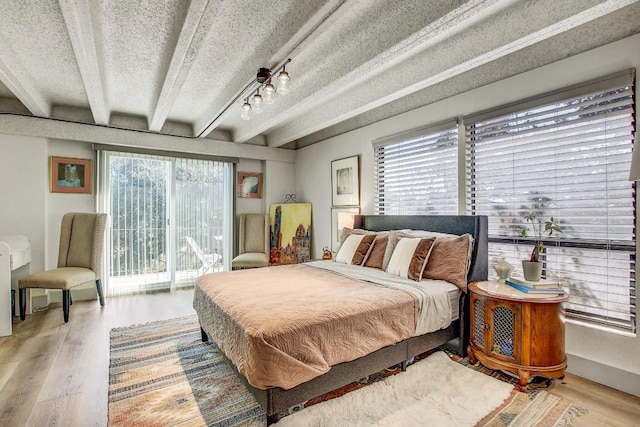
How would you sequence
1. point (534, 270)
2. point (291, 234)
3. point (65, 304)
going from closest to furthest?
point (534, 270)
point (65, 304)
point (291, 234)

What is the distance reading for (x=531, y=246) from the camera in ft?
8.59

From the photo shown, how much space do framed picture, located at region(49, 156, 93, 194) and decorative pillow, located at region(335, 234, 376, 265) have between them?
361 cm

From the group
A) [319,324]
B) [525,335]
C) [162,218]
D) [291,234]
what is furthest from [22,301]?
[525,335]

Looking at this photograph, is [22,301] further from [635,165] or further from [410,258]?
[635,165]

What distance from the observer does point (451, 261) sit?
268 centimetres

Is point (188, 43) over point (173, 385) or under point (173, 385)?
over

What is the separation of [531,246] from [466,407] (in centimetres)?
142

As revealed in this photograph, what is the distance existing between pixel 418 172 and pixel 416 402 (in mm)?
2340

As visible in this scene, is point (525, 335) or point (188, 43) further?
point (188, 43)

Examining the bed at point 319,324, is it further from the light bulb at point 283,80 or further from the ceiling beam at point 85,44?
the ceiling beam at point 85,44

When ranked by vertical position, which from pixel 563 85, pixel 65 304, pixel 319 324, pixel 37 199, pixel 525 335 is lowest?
pixel 65 304

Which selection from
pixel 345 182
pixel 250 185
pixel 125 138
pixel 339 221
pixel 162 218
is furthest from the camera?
pixel 250 185

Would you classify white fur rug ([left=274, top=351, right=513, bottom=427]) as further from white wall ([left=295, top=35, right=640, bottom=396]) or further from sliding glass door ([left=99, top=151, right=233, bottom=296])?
sliding glass door ([left=99, top=151, right=233, bottom=296])

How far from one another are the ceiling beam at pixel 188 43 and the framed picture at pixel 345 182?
2.32 m
